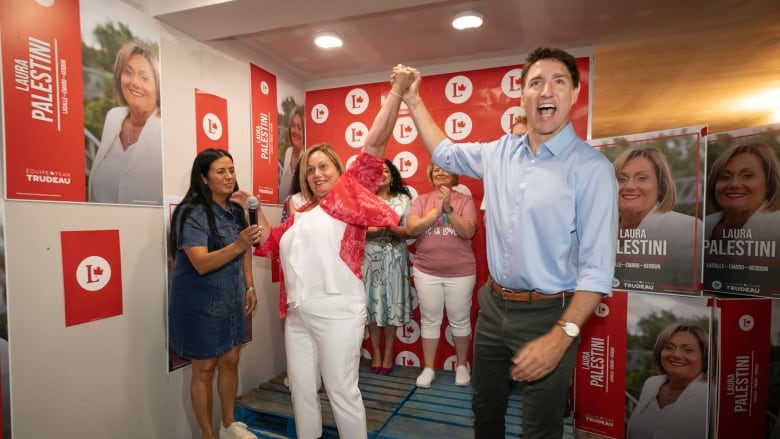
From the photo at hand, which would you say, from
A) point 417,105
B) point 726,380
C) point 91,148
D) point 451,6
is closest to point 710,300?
point 726,380

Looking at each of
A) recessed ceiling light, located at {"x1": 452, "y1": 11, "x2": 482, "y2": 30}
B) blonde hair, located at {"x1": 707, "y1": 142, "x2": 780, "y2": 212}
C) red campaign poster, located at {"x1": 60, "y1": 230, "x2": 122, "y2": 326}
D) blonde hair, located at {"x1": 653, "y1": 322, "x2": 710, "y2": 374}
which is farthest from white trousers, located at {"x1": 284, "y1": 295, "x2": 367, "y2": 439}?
blonde hair, located at {"x1": 707, "y1": 142, "x2": 780, "y2": 212}

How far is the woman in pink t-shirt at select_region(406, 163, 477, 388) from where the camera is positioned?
9.86ft

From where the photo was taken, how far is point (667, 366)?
2.35 metres

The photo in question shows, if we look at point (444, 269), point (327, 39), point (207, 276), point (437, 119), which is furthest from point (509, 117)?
point (207, 276)

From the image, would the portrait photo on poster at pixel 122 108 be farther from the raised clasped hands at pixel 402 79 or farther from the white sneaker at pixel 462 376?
the white sneaker at pixel 462 376

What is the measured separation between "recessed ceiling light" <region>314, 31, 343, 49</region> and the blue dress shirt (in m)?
2.01

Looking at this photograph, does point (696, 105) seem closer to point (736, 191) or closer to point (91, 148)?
point (736, 191)

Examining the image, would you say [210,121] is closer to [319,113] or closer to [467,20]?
[319,113]

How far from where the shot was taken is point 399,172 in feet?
11.7

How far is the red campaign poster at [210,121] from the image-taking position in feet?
8.75

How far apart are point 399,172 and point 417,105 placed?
1980 mm

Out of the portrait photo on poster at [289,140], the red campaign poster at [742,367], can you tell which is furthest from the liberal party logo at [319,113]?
the red campaign poster at [742,367]

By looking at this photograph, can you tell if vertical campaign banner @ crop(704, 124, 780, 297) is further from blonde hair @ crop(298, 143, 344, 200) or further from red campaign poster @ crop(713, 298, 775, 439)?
blonde hair @ crop(298, 143, 344, 200)

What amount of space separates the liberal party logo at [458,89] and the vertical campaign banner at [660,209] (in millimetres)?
1269
